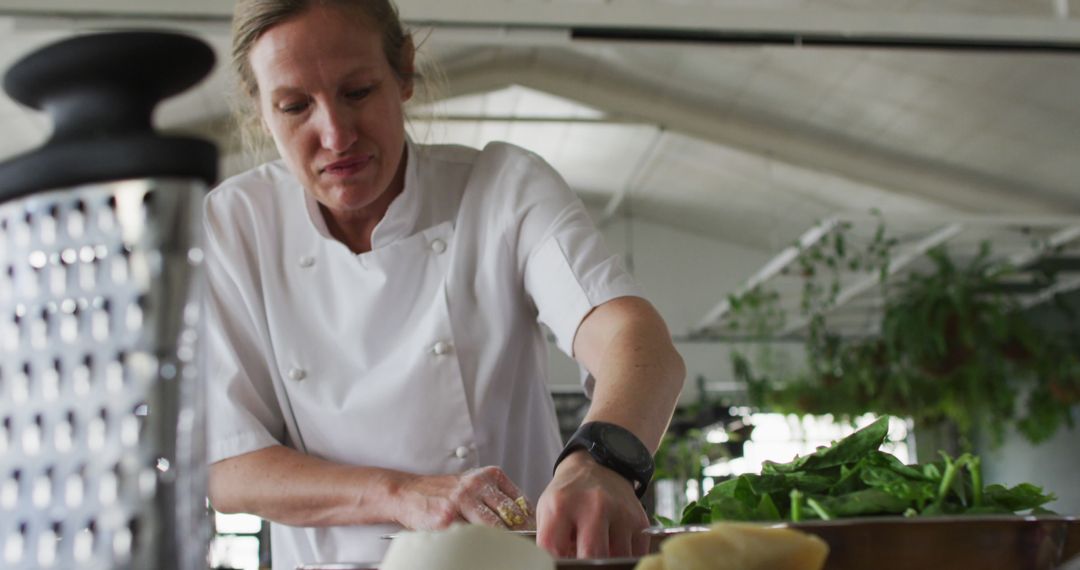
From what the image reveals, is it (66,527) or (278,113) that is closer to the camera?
(66,527)

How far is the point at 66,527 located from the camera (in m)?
0.46

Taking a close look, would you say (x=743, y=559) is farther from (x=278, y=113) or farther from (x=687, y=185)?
(x=687, y=185)

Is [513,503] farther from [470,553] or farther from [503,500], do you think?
[470,553]

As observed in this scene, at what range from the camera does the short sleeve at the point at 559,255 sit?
56.3 inches

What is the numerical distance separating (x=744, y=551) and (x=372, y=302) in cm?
118

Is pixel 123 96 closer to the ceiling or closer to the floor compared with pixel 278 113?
closer to the floor

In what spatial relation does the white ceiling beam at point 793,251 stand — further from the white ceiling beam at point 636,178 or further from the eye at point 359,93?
the eye at point 359,93

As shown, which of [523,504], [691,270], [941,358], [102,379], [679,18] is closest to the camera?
[102,379]

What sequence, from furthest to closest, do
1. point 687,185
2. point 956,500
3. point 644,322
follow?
point 687,185, point 644,322, point 956,500

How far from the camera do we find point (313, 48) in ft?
4.80

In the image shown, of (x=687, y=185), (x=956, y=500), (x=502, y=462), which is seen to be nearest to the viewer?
(x=956, y=500)

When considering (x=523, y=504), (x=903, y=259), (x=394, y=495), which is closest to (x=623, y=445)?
(x=523, y=504)

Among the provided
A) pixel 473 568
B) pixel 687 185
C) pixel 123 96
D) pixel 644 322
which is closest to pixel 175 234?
pixel 123 96

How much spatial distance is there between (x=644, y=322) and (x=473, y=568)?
0.83 m
